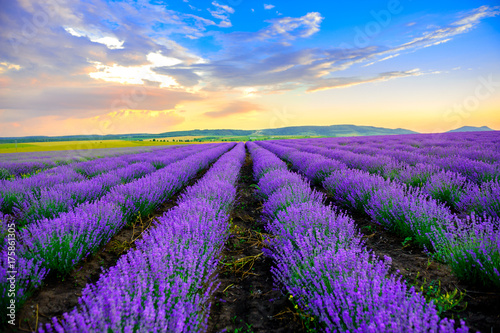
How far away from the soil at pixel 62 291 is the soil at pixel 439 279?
212 centimetres

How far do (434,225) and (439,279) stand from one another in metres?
0.60

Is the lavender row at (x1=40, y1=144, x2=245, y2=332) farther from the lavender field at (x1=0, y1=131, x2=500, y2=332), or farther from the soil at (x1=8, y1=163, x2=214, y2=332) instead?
the soil at (x1=8, y1=163, x2=214, y2=332)

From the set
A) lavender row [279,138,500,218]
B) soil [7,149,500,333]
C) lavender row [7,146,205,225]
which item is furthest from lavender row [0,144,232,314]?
lavender row [279,138,500,218]

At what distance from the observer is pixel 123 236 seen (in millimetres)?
2992

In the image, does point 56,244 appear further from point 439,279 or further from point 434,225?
point 434,225

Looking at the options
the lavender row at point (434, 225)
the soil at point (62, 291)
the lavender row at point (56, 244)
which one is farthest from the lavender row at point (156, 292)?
the lavender row at point (434, 225)

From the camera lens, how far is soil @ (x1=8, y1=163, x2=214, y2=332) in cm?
154

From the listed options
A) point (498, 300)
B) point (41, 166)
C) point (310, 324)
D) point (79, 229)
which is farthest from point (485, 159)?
point (41, 166)

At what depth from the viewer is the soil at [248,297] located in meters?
1.53

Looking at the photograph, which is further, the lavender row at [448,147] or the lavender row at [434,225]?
the lavender row at [448,147]

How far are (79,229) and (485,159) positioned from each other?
7.92m

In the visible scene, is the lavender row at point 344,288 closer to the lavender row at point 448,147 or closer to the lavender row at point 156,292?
the lavender row at point 156,292

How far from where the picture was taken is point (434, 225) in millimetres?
2227

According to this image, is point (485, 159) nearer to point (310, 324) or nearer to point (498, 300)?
point (498, 300)
